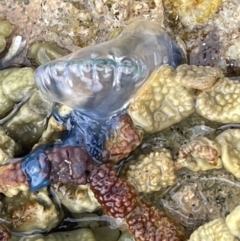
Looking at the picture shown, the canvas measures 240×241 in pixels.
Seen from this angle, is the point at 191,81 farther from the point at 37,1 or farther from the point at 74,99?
the point at 37,1

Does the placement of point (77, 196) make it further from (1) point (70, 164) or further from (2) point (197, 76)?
(2) point (197, 76)

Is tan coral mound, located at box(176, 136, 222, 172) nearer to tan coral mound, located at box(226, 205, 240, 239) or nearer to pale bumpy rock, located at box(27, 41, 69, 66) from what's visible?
tan coral mound, located at box(226, 205, 240, 239)

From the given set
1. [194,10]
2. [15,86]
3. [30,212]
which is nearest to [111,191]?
[30,212]

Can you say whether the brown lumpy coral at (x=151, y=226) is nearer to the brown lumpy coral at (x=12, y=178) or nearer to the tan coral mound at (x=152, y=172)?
the tan coral mound at (x=152, y=172)

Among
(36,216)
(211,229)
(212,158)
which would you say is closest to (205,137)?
(212,158)

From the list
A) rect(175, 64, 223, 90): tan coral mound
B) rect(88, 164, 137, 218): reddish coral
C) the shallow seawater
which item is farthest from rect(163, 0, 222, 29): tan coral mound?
rect(88, 164, 137, 218): reddish coral

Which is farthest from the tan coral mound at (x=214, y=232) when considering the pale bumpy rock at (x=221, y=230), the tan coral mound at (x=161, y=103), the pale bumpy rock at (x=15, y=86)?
the pale bumpy rock at (x=15, y=86)
